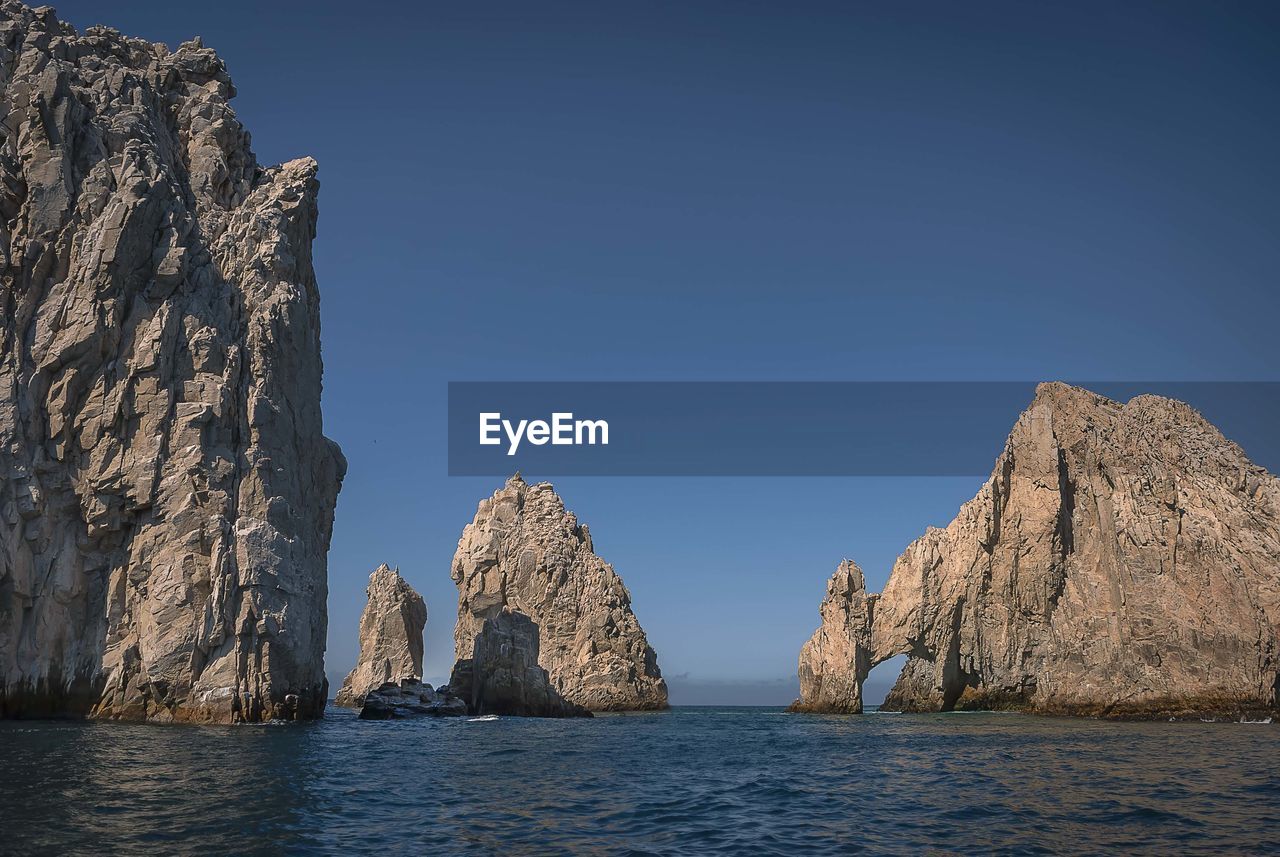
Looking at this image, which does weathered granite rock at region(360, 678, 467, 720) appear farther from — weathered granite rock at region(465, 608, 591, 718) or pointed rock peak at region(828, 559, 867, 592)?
pointed rock peak at region(828, 559, 867, 592)

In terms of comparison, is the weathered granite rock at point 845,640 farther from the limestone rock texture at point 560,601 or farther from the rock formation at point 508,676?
the limestone rock texture at point 560,601

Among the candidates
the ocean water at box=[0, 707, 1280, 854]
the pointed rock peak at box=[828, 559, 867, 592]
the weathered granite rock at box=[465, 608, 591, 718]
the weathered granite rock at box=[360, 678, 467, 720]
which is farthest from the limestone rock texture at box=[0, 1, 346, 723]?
the pointed rock peak at box=[828, 559, 867, 592]

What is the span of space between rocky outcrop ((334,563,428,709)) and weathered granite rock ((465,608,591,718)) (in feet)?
150

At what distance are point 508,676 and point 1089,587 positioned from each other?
52247 mm

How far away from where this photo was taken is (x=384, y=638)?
418ft

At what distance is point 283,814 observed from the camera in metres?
19.9

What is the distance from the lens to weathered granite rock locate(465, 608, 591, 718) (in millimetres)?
82938

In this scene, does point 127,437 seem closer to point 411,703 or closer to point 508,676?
point 411,703

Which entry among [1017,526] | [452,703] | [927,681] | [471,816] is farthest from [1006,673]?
[471,816]

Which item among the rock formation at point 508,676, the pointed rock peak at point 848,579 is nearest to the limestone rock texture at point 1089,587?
the pointed rock peak at point 848,579

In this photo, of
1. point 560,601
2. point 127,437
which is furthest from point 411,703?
point 560,601

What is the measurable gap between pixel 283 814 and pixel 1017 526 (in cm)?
7740

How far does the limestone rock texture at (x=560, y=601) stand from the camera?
376 feet

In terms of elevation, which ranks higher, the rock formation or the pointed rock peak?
the pointed rock peak
